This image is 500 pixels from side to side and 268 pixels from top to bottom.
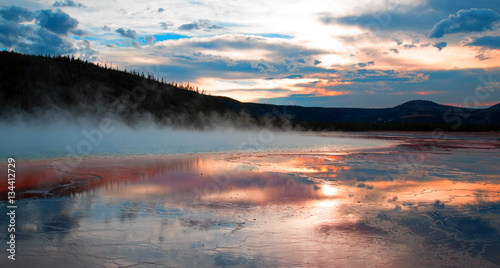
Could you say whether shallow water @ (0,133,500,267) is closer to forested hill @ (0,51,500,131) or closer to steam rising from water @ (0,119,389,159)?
steam rising from water @ (0,119,389,159)

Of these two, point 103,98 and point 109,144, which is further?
point 103,98

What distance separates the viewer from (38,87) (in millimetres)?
49781

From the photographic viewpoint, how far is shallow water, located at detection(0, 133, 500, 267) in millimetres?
4840

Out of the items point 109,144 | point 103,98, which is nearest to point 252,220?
point 109,144

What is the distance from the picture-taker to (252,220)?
657cm

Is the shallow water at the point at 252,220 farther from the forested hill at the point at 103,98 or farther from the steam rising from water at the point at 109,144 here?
the forested hill at the point at 103,98

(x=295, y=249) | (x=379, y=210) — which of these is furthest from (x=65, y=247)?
(x=379, y=210)

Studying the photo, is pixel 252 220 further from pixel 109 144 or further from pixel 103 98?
pixel 103 98

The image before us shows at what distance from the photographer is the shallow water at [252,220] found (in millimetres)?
4840

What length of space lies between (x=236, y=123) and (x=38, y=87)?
4640cm

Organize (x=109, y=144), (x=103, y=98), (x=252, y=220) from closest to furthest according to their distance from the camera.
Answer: (x=252, y=220) < (x=109, y=144) < (x=103, y=98)

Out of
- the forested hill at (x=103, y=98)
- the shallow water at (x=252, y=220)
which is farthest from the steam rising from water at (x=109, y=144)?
the shallow water at (x=252, y=220)

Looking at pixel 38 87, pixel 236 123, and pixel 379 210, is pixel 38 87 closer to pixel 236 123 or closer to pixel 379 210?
pixel 236 123

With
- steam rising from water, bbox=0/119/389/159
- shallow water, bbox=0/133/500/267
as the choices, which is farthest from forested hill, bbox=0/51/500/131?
shallow water, bbox=0/133/500/267
